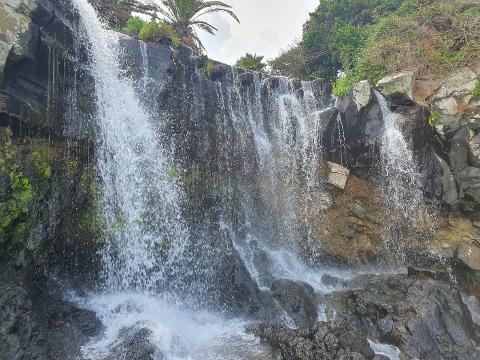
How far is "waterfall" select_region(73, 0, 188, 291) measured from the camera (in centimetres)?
1096

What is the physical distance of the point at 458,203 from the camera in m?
13.5

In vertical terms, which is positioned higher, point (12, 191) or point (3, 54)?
point (3, 54)

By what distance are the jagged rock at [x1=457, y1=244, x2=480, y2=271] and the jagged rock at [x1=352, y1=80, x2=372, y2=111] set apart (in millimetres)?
6071

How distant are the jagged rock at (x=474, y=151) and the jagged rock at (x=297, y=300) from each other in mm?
7239

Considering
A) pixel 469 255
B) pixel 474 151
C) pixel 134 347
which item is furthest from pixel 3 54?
pixel 469 255

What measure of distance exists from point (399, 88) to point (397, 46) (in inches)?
110

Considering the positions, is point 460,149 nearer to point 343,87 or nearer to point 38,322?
point 343,87

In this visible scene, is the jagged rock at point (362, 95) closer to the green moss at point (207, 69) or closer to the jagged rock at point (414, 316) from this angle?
the green moss at point (207, 69)

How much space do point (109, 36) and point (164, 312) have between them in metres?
8.99

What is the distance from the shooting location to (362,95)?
15016 mm

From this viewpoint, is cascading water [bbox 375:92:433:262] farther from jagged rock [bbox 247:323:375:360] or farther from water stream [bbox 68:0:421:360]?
jagged rock [bbox 247:323:375:360]

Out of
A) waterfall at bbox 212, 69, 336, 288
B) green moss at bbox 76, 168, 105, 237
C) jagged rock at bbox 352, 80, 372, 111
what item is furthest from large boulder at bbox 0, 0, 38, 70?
jagged rock at bbox 352, 80, 372, 111

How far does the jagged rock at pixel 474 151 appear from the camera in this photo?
13188 millimetres

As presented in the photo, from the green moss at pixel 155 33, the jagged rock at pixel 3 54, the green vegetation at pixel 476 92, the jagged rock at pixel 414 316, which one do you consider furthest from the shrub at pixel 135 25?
the green vegetation at pixel 476 92
